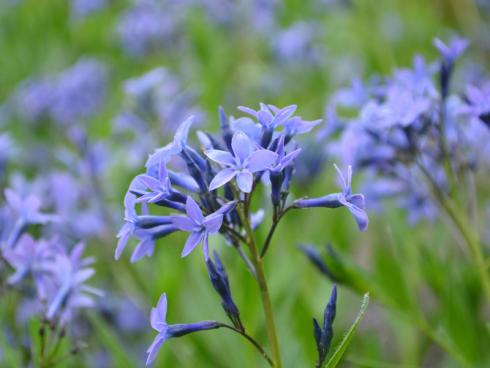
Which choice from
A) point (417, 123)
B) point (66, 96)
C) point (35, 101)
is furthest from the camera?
point (66, 96)

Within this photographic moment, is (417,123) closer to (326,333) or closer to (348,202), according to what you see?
(348,202)

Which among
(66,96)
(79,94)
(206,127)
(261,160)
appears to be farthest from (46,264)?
(79,94)

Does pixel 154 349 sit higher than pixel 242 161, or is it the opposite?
pixel 242 161

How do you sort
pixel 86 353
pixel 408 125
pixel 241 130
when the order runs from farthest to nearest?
1. pixel 86 353
2. pixel 408 125
3. pixel 241 130

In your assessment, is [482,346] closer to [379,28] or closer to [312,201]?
[312,201]

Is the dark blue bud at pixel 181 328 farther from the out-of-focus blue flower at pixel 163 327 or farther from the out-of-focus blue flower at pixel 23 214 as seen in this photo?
the out-of-focus blue flower at pixel 23 214

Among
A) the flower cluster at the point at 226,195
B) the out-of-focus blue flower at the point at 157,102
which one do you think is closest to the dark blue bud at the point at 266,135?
the flower cluster at the point at 226,195

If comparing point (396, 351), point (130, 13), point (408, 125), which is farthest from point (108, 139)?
point (408, 125)
